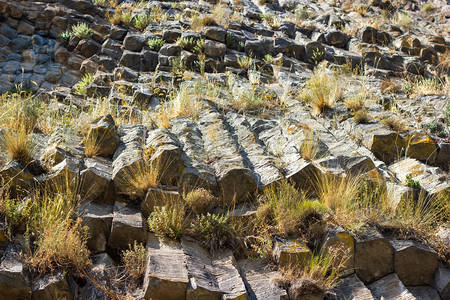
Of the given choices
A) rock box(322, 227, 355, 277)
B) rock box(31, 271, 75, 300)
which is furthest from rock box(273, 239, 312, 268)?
rock box(31, 271, 75, 300)

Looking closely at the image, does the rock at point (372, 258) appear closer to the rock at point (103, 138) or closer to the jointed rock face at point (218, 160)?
the jointed rock face at point (218, 160)

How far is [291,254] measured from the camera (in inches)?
214

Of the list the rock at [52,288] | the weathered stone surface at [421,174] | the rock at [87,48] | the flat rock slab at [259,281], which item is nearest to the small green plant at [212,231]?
the flat rock slab at [259,281]

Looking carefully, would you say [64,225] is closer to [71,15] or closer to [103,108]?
[103,108]

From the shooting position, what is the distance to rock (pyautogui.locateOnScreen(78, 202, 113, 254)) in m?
5.42

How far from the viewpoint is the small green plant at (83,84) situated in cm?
1104

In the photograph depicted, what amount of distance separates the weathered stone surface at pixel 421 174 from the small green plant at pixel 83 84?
26.4 ft

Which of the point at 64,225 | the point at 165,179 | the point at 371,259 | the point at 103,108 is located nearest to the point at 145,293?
the point at 64,225

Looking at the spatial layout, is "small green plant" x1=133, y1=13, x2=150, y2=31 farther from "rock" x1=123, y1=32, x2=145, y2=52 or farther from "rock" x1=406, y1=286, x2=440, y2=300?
"rock" x1=406, y1=286, x2=440, y2=300

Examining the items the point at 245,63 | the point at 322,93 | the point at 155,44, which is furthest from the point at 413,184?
the point at 155,44

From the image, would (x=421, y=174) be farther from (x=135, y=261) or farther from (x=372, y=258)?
(x=135, y=261)

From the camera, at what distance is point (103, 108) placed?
8.82 m

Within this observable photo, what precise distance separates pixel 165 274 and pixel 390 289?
303 cm

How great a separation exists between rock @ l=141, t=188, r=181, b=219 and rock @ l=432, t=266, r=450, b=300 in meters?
3.86
